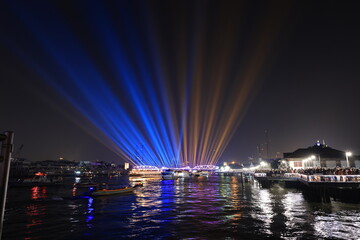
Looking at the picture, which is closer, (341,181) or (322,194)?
(341,181)

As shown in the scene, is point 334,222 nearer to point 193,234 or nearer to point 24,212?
point 193,234

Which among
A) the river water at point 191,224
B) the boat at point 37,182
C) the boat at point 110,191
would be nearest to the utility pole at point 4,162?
the river water at point 191,224

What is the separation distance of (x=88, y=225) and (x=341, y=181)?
3176 centimetres

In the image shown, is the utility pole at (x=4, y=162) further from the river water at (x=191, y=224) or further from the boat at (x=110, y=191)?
the boat at (x=110, y=191)

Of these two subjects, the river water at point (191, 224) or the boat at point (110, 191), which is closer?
the river water at point (191, 224)

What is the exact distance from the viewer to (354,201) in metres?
33.6

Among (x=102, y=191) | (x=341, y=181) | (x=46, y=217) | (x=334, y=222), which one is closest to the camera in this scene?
(x=334, y=222)

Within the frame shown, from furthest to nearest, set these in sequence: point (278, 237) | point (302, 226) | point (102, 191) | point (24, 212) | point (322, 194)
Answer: point (102, 191) → point (322, 194) → point (24, 212) → point (302, 226) → point (278, 237)

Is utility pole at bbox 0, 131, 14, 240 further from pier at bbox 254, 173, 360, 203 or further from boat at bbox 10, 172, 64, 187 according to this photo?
boat at bbox 10, 172, 64, 187

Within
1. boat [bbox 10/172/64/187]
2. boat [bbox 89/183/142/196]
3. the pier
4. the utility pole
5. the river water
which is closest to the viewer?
the utility pole

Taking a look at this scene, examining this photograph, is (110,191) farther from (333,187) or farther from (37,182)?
(37,182)

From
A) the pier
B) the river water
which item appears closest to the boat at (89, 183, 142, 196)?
the river water

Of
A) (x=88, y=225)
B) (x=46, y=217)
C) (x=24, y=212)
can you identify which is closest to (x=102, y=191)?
(x=24, y=212)

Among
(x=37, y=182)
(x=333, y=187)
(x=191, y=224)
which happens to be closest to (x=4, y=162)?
(x=191, y=224)
